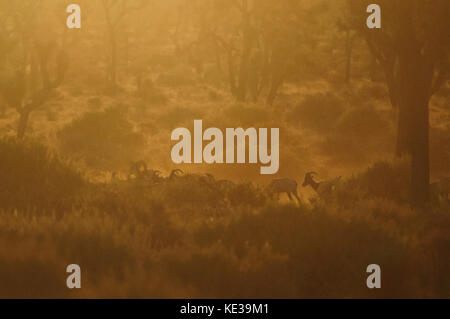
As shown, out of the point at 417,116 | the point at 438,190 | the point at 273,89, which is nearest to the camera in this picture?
the point at 438,190

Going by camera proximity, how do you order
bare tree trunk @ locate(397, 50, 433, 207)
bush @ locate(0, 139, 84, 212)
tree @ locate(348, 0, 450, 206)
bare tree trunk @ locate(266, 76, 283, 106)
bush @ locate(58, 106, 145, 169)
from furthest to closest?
bare tree trunk @ locate(266, 76, 283, 106) → bush @ locate(58, 106, 145, 169) → tree @ locate(348, 0, 450, 206) → bare tree trunk @ locate(397, 50, 433, 207) → bush @ locate(0, 139, 84, 212)

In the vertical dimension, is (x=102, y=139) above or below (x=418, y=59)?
above

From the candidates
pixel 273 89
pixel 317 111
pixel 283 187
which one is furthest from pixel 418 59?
pixel 273 89

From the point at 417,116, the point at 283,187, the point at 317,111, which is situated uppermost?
the point at 317,111

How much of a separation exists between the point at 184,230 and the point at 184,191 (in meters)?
2.46

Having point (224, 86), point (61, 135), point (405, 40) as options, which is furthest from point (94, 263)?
point (224, 86)

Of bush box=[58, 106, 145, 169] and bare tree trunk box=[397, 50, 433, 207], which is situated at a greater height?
bush box=[58, 106, 145, 169]

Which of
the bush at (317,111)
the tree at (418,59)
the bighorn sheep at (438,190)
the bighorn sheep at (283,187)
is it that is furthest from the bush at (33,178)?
the bush at (317,111)

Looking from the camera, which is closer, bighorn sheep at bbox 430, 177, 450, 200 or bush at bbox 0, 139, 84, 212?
bush at bbox 0, 139, 84, 212

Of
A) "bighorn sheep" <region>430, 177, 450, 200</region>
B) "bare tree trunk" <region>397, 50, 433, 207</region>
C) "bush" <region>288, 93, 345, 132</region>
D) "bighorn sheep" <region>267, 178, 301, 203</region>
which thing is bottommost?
"bighorn sheep" <region>430, 177, 450, 200</region>

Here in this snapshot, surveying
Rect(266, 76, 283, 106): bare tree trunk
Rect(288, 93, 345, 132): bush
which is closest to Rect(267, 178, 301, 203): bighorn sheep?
Result: Rect(288, 93, 345, 132): bush

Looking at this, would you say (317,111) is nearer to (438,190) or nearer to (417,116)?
(417,116)

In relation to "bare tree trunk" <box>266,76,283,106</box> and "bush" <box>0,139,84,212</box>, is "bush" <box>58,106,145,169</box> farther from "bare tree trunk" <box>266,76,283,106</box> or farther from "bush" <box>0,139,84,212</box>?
"bare tree trunk" <box>266,76,283,106</box>
